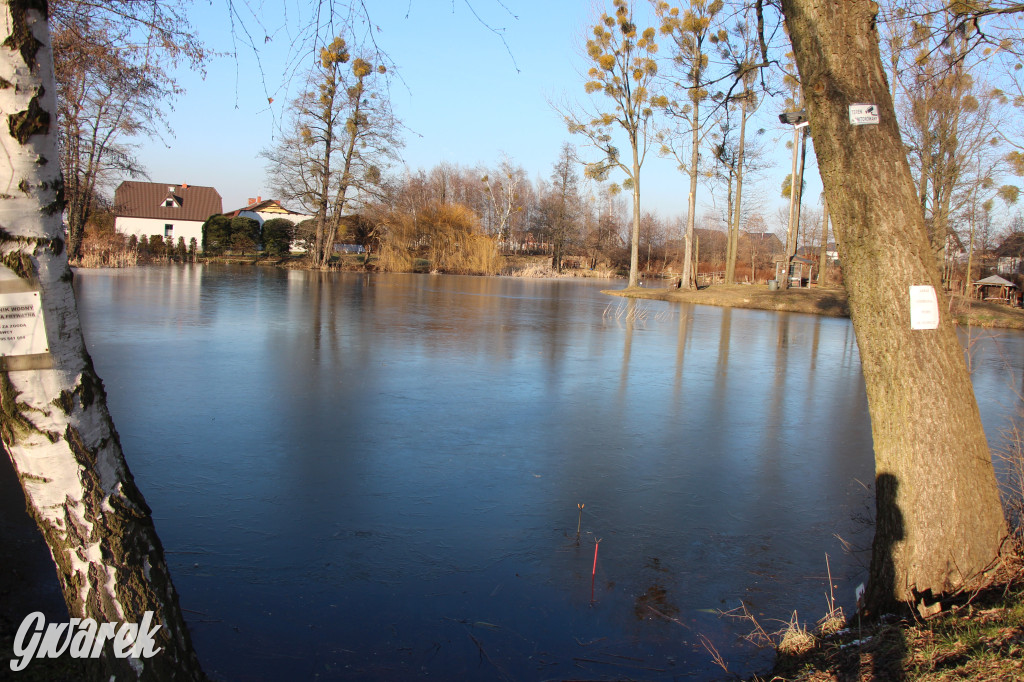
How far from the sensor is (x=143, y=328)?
1160 centimetres

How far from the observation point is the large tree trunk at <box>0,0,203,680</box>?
204cm

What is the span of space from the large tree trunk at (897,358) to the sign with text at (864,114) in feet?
0.11

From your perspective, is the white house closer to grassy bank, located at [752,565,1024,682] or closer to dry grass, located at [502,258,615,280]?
dry grass, located at [502,258,615,280]

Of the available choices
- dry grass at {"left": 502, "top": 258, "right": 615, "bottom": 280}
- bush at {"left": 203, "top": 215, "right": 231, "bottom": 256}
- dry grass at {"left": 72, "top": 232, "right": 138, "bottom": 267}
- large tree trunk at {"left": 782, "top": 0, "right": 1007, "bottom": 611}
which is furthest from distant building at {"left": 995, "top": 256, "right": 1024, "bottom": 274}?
bush at {"left": 203, "top": 215, "right": 231, "bottom": 256}

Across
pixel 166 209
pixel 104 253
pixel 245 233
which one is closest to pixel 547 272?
pixel 245 233

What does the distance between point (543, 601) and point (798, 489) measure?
2.66 metres

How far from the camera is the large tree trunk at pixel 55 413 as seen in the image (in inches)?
80.5

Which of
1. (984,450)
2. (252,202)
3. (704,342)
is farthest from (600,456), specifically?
(252,202)

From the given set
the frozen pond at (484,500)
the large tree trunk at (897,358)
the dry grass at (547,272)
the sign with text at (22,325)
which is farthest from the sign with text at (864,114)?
the dry grass at (547,272)

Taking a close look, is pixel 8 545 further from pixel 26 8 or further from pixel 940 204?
pixel 940 204

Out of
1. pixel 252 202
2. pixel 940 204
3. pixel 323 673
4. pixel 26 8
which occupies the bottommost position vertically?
pixel 323 673

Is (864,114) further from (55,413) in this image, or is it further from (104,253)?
(104,253)

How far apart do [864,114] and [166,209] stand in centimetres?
6962

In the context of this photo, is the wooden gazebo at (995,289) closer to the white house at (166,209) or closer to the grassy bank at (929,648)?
the grassy bank at (929,648)
